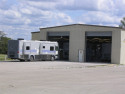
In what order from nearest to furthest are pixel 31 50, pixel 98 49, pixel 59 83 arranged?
pixel 59 83 < pixel 31 50 < pixel 98 49

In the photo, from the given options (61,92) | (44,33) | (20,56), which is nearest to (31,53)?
(20,56)

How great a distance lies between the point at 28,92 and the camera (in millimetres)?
12359

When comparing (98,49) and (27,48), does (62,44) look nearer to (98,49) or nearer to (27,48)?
(98,49)

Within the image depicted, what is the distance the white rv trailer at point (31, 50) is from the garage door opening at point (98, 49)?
1014cm

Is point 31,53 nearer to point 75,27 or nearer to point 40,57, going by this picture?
point 40,57

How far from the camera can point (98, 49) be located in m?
59.2

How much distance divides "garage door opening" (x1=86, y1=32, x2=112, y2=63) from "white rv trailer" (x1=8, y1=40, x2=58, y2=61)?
1014 centimetres

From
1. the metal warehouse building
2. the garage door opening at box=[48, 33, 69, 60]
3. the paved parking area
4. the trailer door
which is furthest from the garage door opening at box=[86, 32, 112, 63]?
the paved parking area

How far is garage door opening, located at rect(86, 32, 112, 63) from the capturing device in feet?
176

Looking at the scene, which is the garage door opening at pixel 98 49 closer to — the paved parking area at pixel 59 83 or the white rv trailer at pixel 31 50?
the white rv trailer at pixel 31 50

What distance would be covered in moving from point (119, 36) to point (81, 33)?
6353 mm

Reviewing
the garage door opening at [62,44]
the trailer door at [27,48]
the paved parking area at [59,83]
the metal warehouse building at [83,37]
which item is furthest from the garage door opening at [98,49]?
the paved parking area at [59,83]

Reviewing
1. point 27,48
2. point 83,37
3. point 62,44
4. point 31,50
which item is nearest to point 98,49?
point 62,44

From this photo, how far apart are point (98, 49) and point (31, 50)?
2174cm
